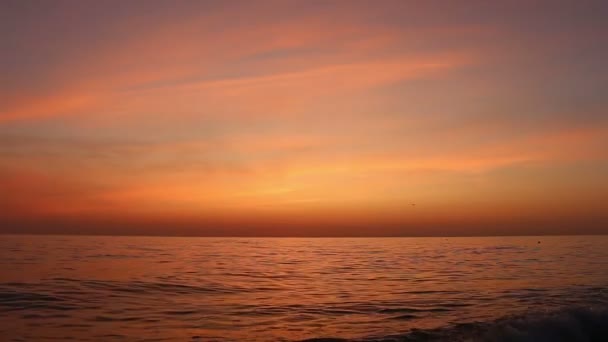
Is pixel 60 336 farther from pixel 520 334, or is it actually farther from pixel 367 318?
pixel 520 334

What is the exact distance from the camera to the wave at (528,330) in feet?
45.4

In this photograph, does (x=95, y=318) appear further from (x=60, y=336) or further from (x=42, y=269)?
(x=42, y=269)

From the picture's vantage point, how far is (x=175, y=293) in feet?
71.1

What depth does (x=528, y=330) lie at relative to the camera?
14.7 meters

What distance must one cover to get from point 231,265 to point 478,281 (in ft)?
57.1

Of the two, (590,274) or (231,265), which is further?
(231,265)

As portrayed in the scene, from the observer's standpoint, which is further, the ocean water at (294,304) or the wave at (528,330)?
the ocean water at (294,304)

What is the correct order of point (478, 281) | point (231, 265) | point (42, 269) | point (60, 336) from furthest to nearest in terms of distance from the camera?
point (231, 265)
point (42, 269)
point (478, 281)
point (60, 336)

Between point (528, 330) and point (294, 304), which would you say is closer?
point (528, 330)

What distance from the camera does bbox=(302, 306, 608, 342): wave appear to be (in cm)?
1383

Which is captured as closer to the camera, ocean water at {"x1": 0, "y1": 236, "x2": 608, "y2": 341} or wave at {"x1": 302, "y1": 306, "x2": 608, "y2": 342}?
wave at {"x1": 302, "y1": 306, "x2": 608, "y2": 342}

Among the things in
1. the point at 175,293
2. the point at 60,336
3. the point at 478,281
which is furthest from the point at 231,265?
the point at 60,336

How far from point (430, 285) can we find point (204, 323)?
1346 centimetres

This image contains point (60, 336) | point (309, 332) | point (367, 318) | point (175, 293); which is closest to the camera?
point (60, 336)
